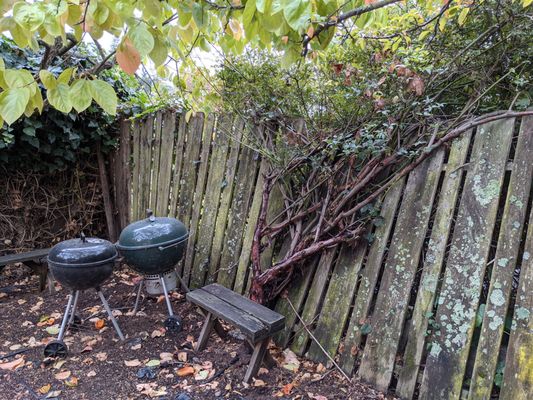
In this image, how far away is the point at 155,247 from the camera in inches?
104

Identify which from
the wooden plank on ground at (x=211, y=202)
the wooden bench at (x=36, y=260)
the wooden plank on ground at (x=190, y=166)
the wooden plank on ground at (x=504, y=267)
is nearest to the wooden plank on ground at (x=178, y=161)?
the wooden plank on ground at (x=190, y=166)

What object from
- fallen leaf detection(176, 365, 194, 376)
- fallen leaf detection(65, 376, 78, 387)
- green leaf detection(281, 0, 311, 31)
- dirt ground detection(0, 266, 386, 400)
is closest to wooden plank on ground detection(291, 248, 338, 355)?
dirt ground detection(0, 266, 386, 400)

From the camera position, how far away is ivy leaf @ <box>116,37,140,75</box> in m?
1.19

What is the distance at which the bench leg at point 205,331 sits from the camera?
2.43 meters

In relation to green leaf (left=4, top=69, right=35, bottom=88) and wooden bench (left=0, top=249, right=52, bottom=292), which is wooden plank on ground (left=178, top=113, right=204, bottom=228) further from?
green leaf (left=4, top=69, right=35, bottom=88)

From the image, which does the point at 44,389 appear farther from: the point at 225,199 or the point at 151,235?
the point at 225,199

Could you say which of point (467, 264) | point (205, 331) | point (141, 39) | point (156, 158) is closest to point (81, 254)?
point (205, 331)

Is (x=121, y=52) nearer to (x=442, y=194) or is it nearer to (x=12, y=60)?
(x=442, y=194)

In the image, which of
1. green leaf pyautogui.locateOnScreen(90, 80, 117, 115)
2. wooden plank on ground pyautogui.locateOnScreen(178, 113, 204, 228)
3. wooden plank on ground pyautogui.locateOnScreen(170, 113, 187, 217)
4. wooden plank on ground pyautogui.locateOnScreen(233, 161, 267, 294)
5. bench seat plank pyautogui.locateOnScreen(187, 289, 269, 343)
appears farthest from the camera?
wooden plank on ground pyautogui.locateOnScreen(170, 113, 187, 217)

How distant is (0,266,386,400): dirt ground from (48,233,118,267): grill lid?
2.17 feet

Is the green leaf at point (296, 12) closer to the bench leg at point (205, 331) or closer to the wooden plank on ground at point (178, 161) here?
the bench leg at point (205, 331)

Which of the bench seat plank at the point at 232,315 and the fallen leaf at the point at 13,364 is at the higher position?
the bench seat plank at the point at 232,315

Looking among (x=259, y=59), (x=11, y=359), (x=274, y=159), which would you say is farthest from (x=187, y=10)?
(x=11, y=359)

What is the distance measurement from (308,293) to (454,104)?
4.98ft
